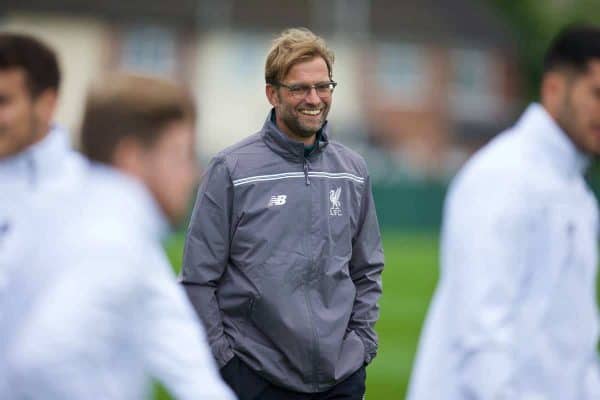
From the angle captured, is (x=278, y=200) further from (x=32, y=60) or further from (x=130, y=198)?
(x=130, y=198)

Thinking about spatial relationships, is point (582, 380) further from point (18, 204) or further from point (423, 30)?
point (423, 30)

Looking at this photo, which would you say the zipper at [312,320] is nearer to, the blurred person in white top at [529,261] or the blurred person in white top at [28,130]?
the blurred person in white top at [529,261]

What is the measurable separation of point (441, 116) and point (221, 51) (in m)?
11.3

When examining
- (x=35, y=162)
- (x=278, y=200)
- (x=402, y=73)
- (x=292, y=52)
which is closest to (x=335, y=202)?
(x=278, y=200)

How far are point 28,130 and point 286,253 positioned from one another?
122 cm

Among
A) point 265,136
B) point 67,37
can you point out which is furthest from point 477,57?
point 265,136

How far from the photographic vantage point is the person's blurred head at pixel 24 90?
16.2ft

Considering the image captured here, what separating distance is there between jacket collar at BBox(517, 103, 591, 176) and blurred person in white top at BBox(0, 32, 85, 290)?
1660 mm

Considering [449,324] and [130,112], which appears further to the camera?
[449,324]

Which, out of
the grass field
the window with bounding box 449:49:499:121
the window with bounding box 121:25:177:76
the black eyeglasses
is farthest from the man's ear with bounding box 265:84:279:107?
the window with bounding box 449:49:499:121

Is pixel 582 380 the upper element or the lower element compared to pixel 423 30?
upper

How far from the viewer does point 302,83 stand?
5.75 m

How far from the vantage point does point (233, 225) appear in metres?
5.70

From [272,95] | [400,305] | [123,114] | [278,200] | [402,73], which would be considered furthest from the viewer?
[402,73]
